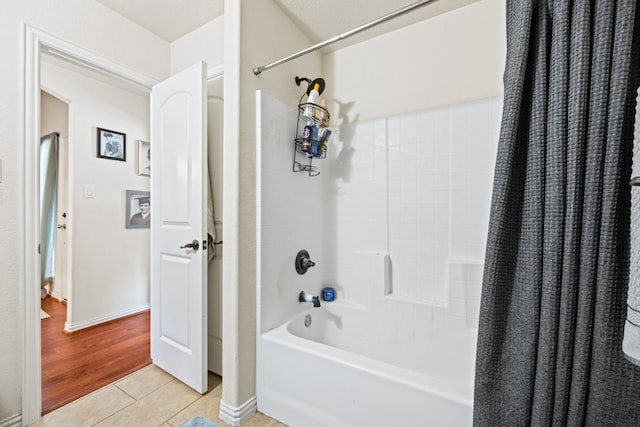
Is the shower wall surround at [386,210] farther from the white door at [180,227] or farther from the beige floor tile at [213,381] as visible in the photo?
the beige floor tile at [213,381]

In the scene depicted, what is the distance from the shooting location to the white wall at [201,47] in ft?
6.38

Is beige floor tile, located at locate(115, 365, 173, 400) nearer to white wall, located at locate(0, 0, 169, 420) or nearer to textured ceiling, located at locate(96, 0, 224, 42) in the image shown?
white wall, located at locate(0, 0, 169, 420)

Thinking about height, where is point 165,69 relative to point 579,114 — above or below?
above

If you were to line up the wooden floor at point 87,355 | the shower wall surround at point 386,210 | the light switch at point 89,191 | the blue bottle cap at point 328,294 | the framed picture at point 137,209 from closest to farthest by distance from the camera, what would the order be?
the shower wall surround at point 386,210 < the wooden floor at point 87,355 < the blue bottle cap at point 328,294 < the light switch at point 89,191 < the framed picture at point 137,209

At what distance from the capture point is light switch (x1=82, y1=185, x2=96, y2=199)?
2.72 metres

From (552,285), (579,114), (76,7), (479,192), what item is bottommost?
(552,285)

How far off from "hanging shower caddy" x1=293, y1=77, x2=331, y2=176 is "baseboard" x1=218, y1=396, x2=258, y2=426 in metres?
1.37

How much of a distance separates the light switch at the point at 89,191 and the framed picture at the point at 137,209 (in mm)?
307

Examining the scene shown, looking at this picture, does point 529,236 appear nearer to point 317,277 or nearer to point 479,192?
point 479,192

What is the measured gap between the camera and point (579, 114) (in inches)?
30.9

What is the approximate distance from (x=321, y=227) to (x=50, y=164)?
3.52 meters

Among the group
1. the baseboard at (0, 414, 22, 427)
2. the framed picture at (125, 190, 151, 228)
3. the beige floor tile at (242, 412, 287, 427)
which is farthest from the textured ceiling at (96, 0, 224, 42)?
the beige floor tile at (242, 412, 287, 427)

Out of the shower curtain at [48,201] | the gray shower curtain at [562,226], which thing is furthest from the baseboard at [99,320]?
the gray shower curtain at [562,226]

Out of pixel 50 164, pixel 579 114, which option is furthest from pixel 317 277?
pixel 50 164
